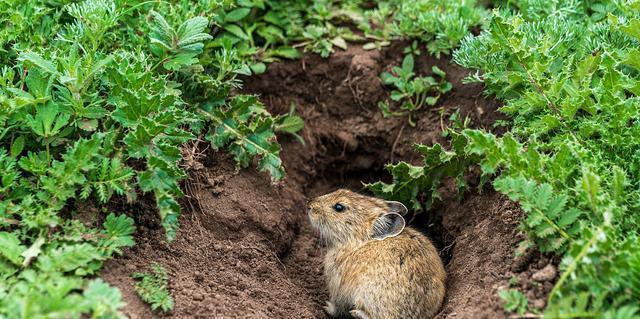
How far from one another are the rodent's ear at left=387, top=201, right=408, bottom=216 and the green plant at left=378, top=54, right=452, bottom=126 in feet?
2.94

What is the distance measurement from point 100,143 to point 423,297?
2.21 m

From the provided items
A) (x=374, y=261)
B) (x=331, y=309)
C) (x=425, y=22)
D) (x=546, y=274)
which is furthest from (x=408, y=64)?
(x=546, y=274)

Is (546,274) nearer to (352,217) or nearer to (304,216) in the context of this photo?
(352,217)

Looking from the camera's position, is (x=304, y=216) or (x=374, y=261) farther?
(x=304, y=216)

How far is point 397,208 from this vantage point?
5293 mm

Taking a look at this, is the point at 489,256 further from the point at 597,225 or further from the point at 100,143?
the point at 100,143

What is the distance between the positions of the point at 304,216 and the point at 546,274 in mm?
2410

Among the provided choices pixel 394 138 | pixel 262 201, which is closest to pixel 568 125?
pixel 394 138

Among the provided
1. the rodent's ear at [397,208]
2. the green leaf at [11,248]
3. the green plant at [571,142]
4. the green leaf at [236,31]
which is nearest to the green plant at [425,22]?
the green plant at [571,142]

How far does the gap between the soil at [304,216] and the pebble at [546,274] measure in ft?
0.05

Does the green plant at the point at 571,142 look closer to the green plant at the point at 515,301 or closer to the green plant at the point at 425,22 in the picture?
the green plant at the point at 515,301

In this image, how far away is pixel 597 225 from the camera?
12.6ft

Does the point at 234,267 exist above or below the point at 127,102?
below

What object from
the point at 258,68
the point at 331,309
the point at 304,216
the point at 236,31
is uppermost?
the point at 236,31
